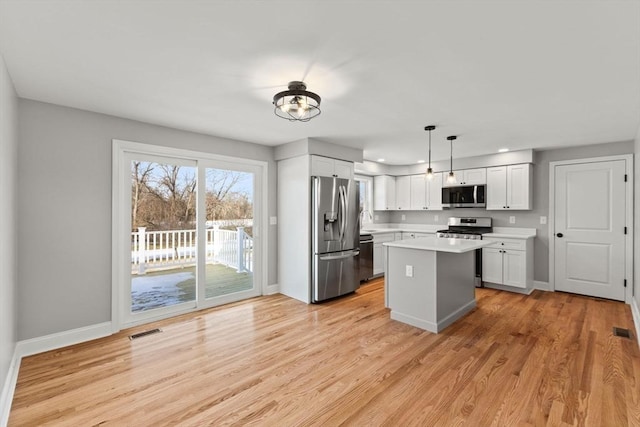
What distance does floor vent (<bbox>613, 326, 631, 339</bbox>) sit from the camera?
10.4 ft

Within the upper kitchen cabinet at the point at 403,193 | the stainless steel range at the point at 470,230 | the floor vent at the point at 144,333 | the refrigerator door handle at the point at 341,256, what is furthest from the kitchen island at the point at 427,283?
the upper kitchen cabinet at the point at 403,193

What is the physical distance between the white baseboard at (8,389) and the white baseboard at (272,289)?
8.91 feet

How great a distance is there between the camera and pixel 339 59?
6.71 ft

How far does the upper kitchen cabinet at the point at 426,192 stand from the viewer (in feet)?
20.0

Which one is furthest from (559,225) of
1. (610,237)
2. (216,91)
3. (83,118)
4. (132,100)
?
(83,118)

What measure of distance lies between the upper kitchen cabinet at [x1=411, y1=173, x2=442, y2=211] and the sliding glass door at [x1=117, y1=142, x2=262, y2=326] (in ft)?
11.3

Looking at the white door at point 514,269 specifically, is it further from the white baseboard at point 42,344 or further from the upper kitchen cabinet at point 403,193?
the white baseboard at point 42,344

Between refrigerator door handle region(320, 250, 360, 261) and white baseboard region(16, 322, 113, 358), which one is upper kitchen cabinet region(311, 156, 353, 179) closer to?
refrigerator door handle region(320, 250, 360, 261)

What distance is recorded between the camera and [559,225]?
4844mm

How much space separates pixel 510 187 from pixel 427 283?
9.65 ft

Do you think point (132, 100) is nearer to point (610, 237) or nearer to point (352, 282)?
point (352, 282)

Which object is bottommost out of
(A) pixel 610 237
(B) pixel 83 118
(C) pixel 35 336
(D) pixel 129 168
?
(C) pixel 35 336

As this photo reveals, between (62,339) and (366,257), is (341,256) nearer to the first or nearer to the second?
(366,257)

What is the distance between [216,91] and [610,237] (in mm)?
5542
